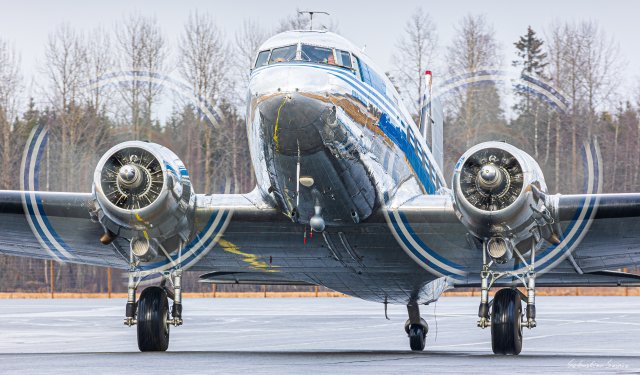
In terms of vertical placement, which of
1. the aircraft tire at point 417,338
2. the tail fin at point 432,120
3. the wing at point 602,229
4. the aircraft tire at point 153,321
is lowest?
the aircraft tire at point 417,338

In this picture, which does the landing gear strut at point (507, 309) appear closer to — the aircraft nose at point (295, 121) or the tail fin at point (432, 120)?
the aircraft nose at point (295, 121)

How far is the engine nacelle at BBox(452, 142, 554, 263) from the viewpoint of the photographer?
16.3m

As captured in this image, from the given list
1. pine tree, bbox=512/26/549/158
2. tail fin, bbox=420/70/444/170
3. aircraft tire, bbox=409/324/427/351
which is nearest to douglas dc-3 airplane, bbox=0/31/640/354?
aircraft tire, bbox=409/324/427/351

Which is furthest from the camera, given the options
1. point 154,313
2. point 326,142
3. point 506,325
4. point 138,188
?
point 154,313

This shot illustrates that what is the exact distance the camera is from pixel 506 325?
56.1 ft

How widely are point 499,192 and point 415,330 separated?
6.46m

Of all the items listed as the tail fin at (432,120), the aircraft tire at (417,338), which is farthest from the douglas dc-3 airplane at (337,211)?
the tail fin at (432,120)

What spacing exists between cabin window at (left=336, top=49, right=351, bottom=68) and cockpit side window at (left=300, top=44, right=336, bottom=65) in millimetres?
167

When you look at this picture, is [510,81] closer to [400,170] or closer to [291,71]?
[400,170]

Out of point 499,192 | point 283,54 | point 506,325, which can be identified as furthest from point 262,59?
point 506,325

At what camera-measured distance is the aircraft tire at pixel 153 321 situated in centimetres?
1802

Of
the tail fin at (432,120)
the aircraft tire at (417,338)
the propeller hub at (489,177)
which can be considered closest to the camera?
the propeller hub at (489,177)

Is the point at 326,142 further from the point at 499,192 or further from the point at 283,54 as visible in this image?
the point at 499,192

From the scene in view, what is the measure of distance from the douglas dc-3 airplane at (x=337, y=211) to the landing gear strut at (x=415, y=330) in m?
2.05
